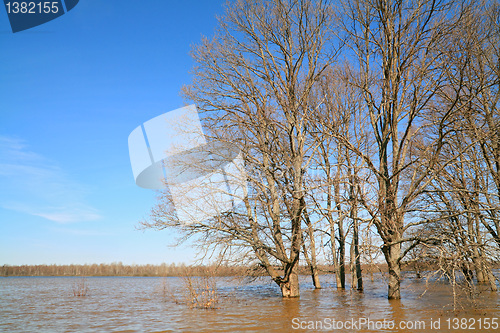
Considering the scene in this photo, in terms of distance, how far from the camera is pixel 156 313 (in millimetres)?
12383

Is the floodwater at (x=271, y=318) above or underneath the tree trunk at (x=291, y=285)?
underneath

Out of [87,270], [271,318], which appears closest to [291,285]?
[271,318]

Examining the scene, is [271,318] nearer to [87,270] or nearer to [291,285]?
[291,285]

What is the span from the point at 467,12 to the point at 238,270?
1223cm

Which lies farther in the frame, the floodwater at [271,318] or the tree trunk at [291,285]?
the tree trunk at [291,285]

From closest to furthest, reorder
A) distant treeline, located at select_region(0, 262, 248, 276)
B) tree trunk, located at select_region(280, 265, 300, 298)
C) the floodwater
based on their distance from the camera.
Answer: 1. the floodwater
2. tree trunk, located at select_region(280, 265, 300, 298)
3. distant treeline, located at select_region(0, 262, 248, 276)

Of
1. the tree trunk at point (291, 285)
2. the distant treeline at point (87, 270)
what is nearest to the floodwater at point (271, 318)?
the tree trunk at point (291, 285)

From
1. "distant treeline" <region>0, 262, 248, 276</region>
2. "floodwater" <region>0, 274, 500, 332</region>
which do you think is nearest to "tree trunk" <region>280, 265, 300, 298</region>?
"floodwater" <region>0, 274, 500, 332</region>

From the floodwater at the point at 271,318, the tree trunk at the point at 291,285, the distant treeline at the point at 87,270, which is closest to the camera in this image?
the floodwater at the point at 271,318

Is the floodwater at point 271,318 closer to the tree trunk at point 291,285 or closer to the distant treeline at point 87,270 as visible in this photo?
the tree trunk at point 291,285

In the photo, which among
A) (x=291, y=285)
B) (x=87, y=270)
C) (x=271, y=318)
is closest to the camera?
(x=271, y=318)

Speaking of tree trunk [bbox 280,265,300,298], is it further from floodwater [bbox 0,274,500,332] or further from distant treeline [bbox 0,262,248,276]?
distant treeline [bbox 0,262,248,276]

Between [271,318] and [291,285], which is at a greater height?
[291,285]

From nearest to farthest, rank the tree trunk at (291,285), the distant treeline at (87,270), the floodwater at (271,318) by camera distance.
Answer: the floodwater at (271,318) < the tree trunk at (291,285) < the distant treeline at (87,270)
